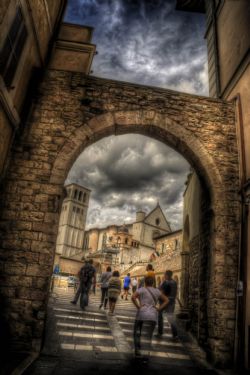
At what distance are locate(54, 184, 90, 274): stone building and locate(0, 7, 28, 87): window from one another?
69.0 meters

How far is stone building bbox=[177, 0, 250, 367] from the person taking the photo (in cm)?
583

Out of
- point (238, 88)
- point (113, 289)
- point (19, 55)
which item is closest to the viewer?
point (19, 55)

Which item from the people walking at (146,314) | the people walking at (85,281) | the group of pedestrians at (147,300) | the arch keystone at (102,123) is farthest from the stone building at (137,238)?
the people walking at (146,314)

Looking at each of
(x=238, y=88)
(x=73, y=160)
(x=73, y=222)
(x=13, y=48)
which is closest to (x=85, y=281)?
(x=73, y=160)

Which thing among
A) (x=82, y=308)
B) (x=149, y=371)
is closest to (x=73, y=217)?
(x=82, y=308)

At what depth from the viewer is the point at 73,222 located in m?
77.3

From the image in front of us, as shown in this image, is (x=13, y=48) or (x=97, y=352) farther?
(x=13, y=48)

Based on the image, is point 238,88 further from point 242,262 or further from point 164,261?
point 164,261

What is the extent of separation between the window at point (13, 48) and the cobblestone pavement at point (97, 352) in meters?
5.26

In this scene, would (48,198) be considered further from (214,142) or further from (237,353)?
(237,353)

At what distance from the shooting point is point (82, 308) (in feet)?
30.1

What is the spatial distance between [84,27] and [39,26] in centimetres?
281

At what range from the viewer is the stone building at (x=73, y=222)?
73750 mm

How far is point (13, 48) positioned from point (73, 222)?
243 ft
